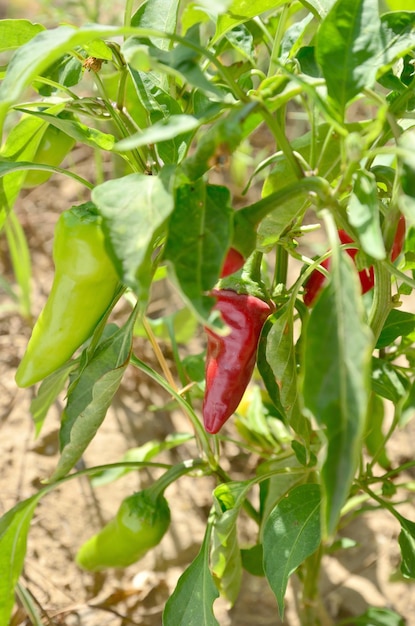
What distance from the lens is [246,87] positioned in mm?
864

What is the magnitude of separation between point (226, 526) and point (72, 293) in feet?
1.14

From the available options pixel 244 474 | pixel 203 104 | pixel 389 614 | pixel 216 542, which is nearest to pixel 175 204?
pixel 203 104

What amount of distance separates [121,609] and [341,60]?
1.06 m

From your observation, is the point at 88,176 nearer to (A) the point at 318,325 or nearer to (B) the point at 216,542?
(B) the point at 216,542

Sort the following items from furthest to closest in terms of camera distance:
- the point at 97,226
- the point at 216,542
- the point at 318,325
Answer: the point at 216,542
the point at 97,226
the point at 318,325

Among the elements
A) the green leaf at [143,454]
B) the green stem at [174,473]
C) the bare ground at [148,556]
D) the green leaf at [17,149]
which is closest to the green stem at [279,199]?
the green leaf at [17,149]

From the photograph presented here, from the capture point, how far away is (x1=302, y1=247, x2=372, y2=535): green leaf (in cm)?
55

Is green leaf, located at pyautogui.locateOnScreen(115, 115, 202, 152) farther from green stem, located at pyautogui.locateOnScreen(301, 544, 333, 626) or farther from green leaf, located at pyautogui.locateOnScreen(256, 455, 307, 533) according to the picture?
green stem, located at pyautogui.locateOnScreen(301, 544, 333, 626)

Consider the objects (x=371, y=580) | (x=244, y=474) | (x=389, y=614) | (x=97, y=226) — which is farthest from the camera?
(x=244, y=474)

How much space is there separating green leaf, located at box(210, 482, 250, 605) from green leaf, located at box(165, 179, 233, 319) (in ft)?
1.34

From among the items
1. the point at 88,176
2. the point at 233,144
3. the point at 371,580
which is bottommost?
the point at 371,580

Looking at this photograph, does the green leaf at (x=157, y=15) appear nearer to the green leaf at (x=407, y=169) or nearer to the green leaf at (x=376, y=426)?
the green leaf at (x=407, y=169)

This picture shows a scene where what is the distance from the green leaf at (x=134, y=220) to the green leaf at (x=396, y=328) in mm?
423

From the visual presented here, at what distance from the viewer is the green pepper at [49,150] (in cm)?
97
